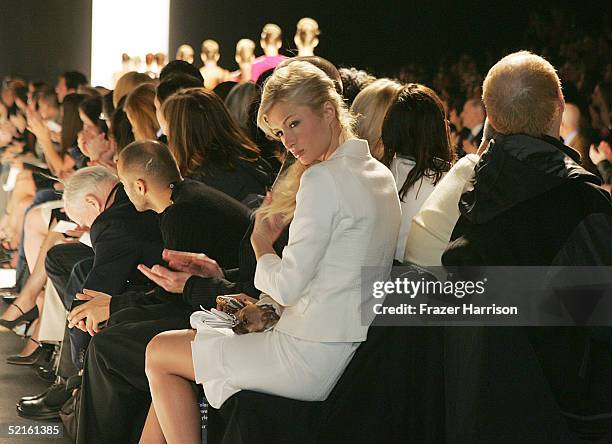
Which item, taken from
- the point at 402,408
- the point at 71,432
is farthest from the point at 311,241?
the point at 71,432

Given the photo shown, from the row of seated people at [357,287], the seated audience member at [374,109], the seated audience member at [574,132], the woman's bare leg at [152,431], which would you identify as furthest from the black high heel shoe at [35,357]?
the seated audience member at [574,132]

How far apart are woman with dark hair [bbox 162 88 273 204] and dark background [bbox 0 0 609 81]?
9.06ft

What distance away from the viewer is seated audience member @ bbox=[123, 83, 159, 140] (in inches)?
166

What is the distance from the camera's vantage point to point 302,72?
2434 mm

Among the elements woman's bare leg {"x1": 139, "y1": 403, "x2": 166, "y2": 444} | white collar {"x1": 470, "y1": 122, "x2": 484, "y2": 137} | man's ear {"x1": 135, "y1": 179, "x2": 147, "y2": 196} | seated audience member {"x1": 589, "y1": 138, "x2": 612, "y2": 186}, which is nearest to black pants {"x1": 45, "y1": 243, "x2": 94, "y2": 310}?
man's ear {"x1": 135, "y1": 179, "x2": 147, "y2": 196}

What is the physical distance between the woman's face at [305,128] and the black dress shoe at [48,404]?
5.87 ft

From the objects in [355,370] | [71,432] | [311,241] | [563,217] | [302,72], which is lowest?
[71,432]

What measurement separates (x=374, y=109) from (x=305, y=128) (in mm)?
637

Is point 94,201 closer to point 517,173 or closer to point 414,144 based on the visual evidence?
point 414,144

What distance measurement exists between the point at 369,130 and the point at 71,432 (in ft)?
4.80

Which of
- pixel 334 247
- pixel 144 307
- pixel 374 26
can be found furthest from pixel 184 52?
pixel 334 247

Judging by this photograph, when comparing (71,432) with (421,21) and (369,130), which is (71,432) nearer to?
(369,130)

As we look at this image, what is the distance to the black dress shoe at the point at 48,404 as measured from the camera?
150 inches

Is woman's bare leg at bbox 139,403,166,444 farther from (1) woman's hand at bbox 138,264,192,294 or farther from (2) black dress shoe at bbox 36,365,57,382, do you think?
(2) black dress shoe at bbox 36,365,57,382
